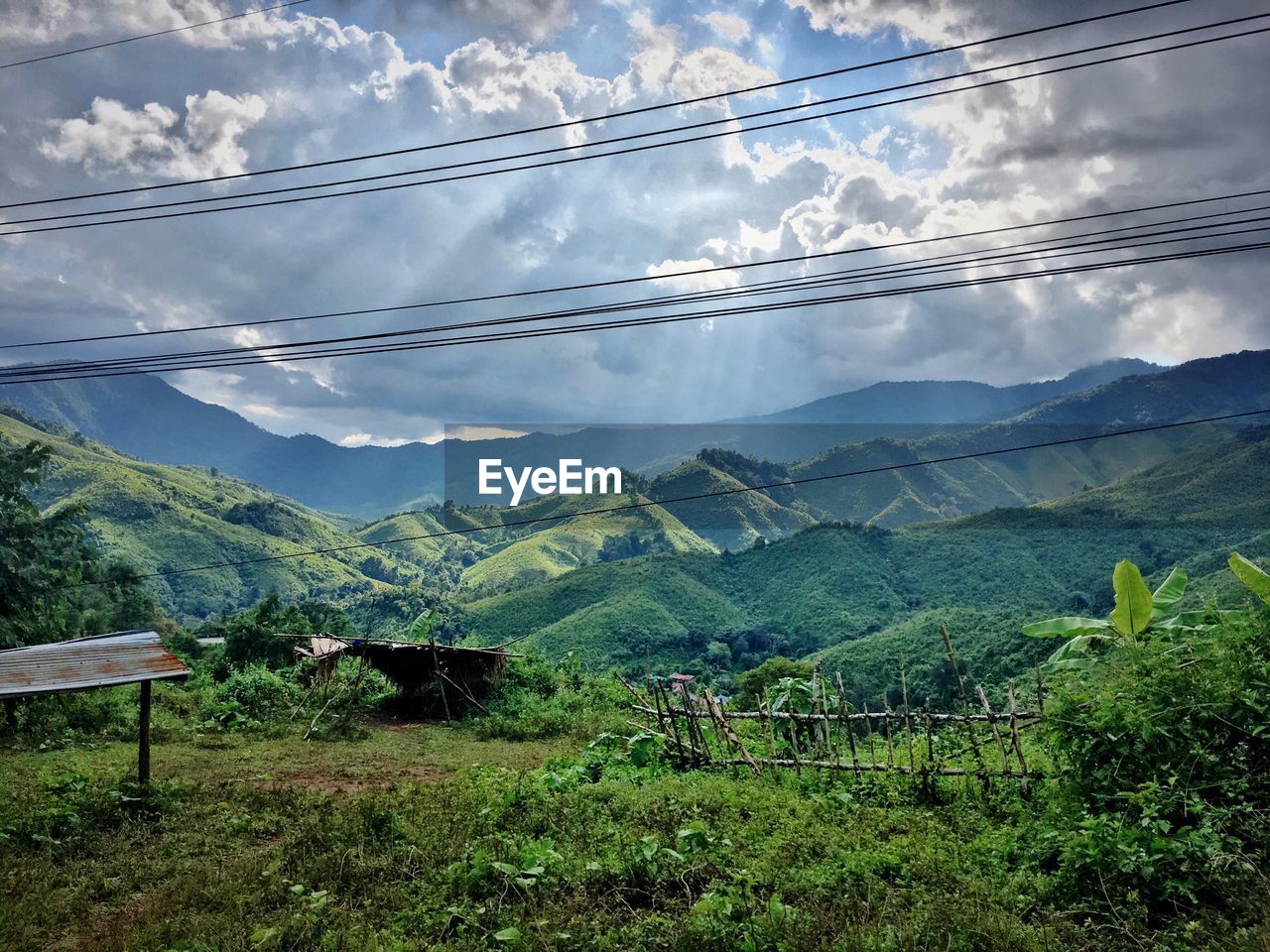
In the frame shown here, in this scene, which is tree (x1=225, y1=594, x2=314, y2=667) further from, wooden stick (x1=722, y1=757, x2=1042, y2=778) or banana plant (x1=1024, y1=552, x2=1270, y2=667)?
banana plant (x1=1024, y1=552, x2=1270, y2=667)

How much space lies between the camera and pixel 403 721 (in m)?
17.4

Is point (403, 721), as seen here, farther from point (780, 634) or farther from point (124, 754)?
point (780, 634)

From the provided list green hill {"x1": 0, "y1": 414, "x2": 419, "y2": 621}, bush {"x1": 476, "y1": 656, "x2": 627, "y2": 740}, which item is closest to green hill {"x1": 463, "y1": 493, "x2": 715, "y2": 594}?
green hill {"x1": 0, "y1": 414, "x2": 419, "y2": 621}

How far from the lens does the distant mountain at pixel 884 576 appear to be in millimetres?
50750

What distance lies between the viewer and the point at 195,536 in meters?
77.1

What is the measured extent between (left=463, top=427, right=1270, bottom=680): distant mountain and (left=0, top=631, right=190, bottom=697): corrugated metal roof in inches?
1448

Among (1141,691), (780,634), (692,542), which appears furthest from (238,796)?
(692,542)

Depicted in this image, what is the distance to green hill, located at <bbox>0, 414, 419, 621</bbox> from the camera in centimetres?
7431

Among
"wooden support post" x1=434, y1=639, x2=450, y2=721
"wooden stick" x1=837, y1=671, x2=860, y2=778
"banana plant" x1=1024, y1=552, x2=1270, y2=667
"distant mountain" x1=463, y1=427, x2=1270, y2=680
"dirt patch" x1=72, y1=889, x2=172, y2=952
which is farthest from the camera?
"distant mountain" x1=463, y1=427, x2=1270, y2=680

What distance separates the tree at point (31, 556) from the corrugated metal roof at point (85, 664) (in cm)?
1424

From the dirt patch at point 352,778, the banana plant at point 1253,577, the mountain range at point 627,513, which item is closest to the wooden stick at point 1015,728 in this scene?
the banana plant at point 1253,577

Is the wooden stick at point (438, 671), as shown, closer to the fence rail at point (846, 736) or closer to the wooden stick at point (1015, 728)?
the fence rail at point (846, 736)

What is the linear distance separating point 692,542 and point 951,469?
45377 millimetres

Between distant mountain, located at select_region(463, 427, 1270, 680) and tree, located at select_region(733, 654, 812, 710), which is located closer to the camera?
tree, located at select_region(733, 654, 812, 710)
